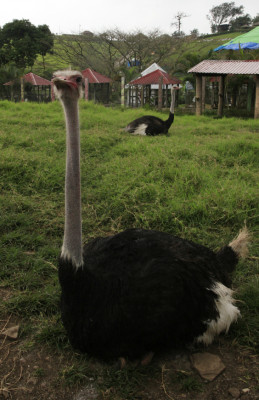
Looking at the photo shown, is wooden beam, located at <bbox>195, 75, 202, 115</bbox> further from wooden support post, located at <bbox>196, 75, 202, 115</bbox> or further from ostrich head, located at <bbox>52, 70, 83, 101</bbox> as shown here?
ostrich head, located at <bbox>52, 70, 83, 101</bbox>

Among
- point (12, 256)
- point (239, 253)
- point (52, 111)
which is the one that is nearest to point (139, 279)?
point (239, 253)

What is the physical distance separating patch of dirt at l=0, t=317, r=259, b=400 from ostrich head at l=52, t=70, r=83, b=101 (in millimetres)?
1304

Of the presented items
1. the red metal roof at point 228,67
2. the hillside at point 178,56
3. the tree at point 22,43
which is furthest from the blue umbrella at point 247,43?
the tree at point 22,43

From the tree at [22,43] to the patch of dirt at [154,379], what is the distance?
27255mm

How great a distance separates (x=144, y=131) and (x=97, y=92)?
16.5 meters

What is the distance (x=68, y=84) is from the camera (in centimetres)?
166

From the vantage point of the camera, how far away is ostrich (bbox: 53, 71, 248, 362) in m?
1.78

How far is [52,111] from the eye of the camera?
9078mm

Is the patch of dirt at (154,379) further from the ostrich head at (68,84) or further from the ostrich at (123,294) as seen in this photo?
the ostrich head at (68,84)

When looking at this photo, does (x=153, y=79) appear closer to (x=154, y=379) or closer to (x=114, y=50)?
(x=114, y=50)

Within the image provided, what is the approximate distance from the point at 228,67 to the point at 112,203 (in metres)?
9.18

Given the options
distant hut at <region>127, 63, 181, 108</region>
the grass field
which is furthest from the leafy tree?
the grass field

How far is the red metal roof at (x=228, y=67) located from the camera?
36.0 feet

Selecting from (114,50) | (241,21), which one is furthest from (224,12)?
(114,50)
